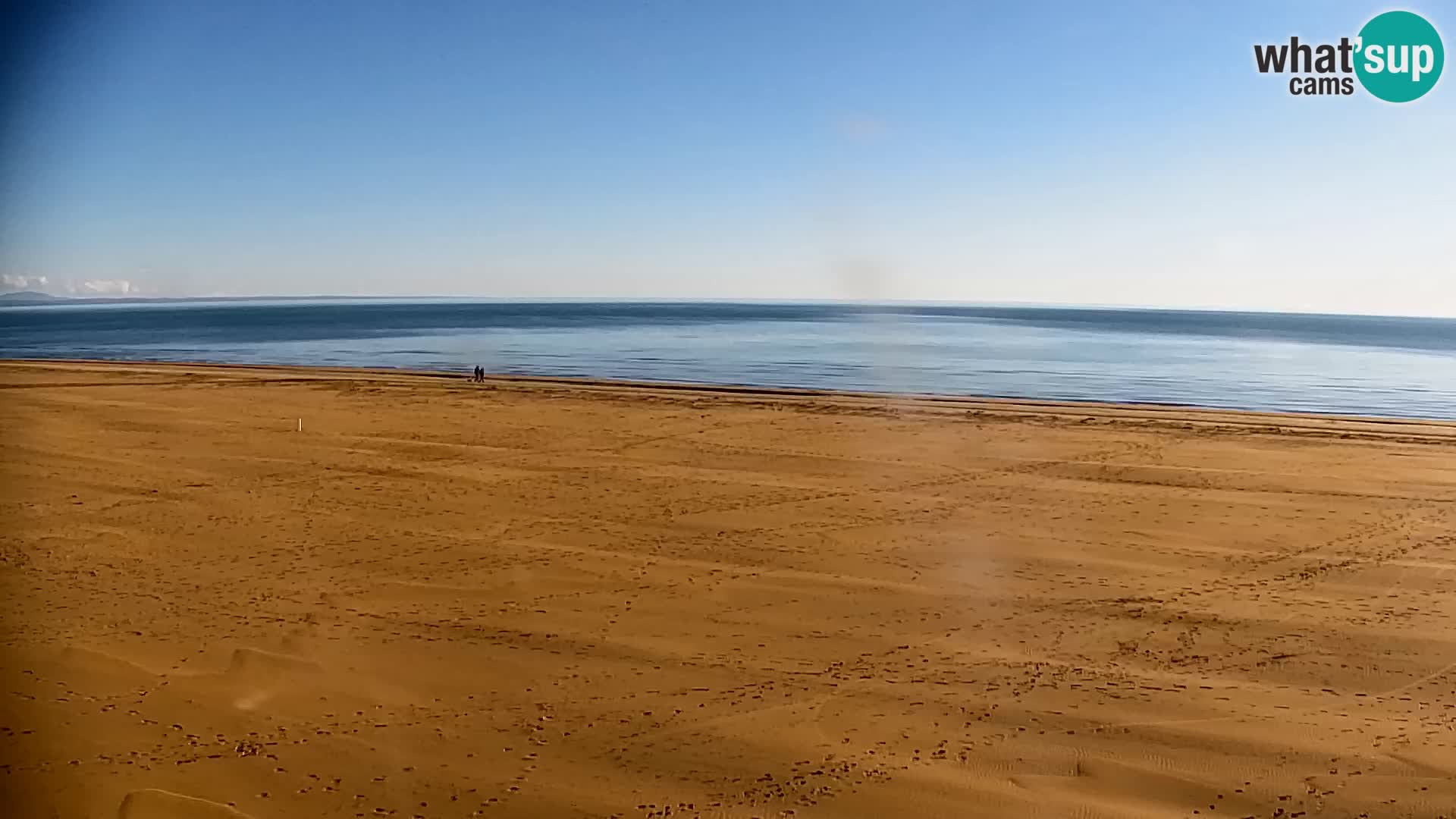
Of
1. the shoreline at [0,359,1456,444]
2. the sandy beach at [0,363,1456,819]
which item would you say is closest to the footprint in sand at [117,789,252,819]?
the sandy beach at [0,363,1456,819]

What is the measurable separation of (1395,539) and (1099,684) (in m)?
7.40

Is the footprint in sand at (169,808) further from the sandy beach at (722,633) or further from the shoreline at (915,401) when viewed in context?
the shoreline at (915,401)

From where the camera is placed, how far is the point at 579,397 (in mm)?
27297

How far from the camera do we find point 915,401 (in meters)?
27.5

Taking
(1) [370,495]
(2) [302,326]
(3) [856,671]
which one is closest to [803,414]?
(1) [370,495]

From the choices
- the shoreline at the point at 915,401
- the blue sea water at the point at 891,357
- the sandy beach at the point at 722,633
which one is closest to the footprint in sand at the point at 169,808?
the sandy beach at the point at 722,633

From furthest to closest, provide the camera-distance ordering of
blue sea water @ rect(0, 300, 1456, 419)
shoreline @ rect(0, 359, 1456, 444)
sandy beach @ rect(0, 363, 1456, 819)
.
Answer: blue sea water @ rect(0, 300, 1456, 419)
shoreline @ rect(0, 359, 1456, 444)
sandy beach @ rect(0, 363, 1456, 819)

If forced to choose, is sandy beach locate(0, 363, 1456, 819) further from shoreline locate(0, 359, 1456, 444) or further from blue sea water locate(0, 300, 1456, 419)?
blue sea water locate(0, 300, 1456, 419)

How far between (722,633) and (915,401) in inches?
774

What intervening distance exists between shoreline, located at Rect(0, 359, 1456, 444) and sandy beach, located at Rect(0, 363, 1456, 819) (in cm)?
470

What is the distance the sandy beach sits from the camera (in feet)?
20.5

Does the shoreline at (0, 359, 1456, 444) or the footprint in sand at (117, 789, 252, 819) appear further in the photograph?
the shoreline at (0, 359, 1456, 444)

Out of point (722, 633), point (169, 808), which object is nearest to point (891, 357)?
point (722, 633)

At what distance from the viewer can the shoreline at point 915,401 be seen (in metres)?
22.6
